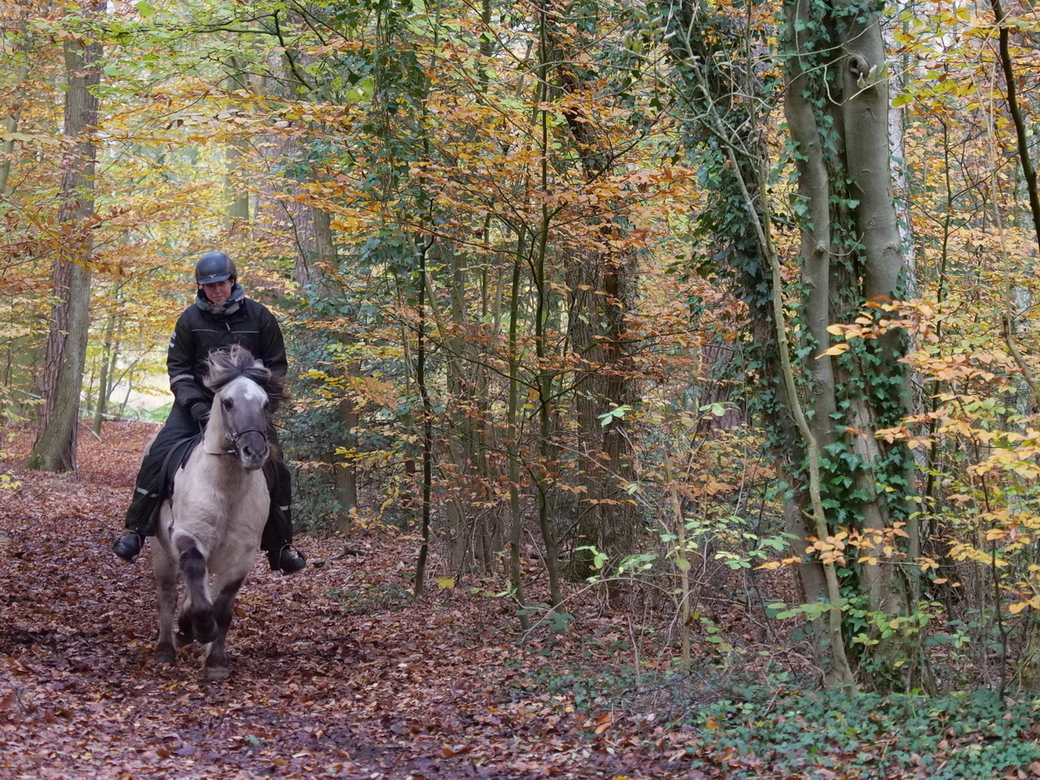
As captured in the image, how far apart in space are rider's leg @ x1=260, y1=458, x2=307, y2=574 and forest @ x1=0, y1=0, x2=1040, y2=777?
1.96 m

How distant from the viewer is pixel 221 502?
24.7ft

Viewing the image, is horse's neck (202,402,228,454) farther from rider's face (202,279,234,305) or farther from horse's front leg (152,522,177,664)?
horse's front leg (152,522,177,664)

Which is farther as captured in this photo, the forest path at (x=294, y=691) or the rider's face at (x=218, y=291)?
the rider's face at (x=218, y=291)

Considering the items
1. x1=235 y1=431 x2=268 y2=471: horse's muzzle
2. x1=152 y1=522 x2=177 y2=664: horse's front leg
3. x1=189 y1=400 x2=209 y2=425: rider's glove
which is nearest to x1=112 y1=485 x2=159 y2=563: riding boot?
x1=152 y1=522 x2=177 y2=664: horse's front leg

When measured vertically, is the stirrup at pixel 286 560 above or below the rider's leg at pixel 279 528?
below

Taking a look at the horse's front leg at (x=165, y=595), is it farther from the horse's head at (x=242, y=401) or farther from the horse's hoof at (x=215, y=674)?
the horse's head at (x=242, y=401)

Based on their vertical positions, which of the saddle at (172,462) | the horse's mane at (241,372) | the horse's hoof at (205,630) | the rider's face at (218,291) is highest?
the rider's face at (218,291)

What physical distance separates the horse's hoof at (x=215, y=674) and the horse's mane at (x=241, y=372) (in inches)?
79.5

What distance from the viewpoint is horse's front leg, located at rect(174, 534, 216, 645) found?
7359mm

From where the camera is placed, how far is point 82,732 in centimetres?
577

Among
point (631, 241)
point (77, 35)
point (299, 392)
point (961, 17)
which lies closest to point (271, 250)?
point (299, 392)

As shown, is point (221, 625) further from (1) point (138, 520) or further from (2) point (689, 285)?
(2) point (689, 285)

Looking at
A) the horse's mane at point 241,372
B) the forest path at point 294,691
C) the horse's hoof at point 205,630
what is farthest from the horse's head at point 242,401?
the forest path at point 294,691

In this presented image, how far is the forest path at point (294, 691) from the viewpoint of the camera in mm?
5633
